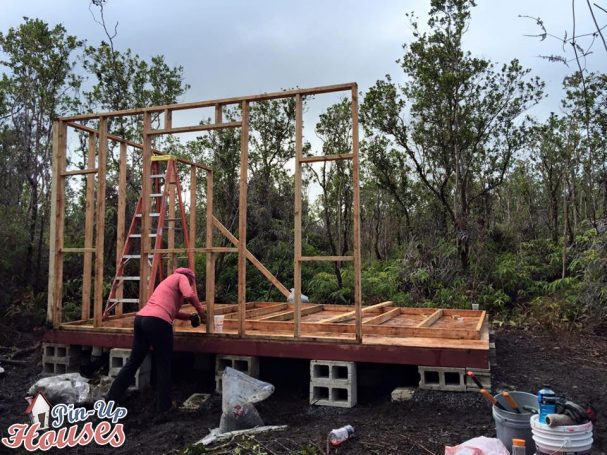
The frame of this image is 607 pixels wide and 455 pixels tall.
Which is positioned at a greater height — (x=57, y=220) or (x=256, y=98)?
(x=256, y=98)

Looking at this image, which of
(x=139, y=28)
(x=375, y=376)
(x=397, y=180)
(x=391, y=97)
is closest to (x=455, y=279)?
(x=397, y=180)

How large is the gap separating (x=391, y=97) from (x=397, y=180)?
2.22 meters

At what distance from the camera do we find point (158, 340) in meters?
5.34

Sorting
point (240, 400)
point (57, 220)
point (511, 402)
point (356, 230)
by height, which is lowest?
point (240, 400)

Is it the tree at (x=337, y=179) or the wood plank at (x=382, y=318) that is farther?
the tree at (x=337, y=179)

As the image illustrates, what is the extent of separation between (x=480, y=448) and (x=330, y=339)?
7.25 feet

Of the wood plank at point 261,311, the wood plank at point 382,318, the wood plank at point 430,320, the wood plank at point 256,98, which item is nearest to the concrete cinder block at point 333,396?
the wood plank at point 382,318

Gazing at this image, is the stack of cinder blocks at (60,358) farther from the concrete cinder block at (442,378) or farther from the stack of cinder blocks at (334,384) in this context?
the concrete cinder block at (442,378)

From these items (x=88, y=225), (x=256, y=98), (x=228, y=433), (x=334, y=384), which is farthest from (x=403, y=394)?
(x=88, y=225)

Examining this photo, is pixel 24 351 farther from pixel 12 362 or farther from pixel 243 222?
pixel 243 222

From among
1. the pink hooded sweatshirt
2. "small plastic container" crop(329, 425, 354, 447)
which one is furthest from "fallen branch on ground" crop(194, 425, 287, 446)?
the pink hooded sweatshirt

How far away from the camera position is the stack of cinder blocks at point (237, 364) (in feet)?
18.4

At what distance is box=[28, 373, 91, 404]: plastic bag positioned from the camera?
216 inches

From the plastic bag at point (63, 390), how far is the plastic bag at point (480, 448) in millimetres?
4117
